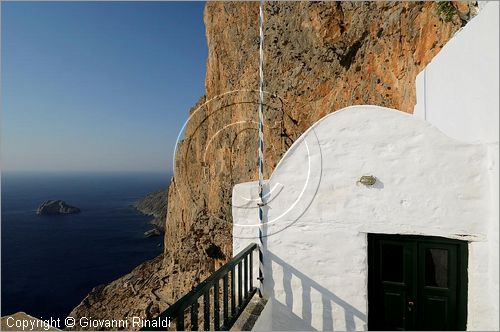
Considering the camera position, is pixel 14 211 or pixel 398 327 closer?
pixel 398 327

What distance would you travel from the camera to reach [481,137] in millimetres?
A: 3525

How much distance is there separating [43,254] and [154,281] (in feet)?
132

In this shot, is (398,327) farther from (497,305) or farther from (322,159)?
(322,159)

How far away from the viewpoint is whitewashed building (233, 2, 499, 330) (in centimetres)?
354

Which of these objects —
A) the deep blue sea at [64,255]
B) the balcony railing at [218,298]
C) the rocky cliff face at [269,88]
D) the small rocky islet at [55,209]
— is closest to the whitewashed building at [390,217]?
the balcony railing at [218,298]

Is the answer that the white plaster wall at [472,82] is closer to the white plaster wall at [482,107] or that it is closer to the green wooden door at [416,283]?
the white plaster wall at [482,107]

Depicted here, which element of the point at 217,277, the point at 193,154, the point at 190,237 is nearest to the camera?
the point at 217,277

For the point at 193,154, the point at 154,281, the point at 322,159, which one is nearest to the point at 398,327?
the point at 322,159

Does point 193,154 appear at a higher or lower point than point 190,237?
higher

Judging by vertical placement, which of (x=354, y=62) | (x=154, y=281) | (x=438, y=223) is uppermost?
(x=354, y=62)

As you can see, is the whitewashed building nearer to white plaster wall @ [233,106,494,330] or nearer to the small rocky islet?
white plaster wall @ [233,106,494,330]

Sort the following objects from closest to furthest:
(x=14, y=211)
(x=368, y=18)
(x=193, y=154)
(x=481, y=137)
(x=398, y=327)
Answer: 1. (x=481, y=137)
2. (x=398, y=327)
3. (x=368, y=18)
4. (x=193, y=154)
5. (x=14, y=211)

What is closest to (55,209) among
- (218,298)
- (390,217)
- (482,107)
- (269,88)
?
(269,88)

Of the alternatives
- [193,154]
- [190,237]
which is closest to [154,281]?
[190,237]
